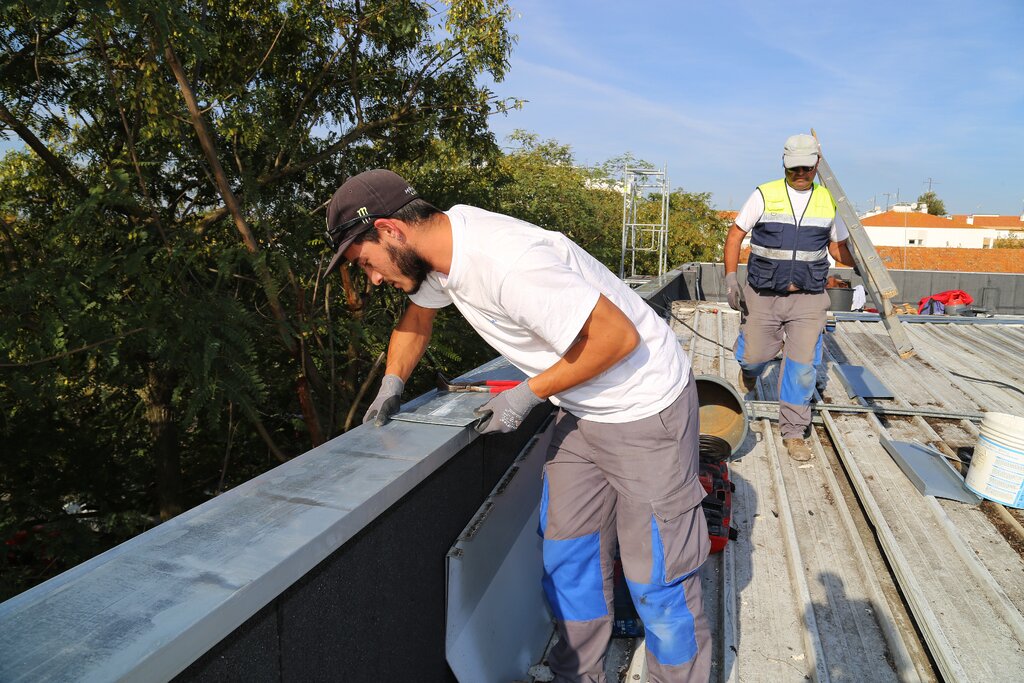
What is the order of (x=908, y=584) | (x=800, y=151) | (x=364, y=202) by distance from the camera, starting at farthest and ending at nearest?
1. (x=800, y=151)
2. (x=908, y=584)
3. (x=364, y=202)

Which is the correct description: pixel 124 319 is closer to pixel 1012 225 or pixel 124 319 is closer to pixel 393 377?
pixel 393 377

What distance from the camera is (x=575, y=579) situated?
2021 millimetres

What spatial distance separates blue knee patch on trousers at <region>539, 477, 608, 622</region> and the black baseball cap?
1113 millimetres

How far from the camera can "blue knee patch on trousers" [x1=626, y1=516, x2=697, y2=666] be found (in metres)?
1.92

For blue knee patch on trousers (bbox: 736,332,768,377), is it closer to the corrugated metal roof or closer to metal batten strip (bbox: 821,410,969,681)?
the corrugated metal roof

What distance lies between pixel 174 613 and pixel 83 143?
261 inches

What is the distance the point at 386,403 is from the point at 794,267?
116 inches

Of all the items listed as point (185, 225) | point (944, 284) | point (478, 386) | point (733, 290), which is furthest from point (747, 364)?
point (944, 284)

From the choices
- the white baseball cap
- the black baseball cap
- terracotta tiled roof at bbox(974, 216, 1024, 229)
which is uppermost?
terracotta tiled roof at bbox(974, 216, 1024, 229)

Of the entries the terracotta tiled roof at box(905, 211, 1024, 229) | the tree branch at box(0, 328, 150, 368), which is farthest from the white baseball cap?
the terracotta tiled roof at box(905, 211, 1024, 229)

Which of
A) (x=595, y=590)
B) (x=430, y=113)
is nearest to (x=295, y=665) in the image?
(x=595, y=590)

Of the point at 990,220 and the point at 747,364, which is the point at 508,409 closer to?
the point at 747,364

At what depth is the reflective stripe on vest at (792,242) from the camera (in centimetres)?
402

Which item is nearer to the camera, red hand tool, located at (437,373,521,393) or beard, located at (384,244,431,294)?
beard, located at (384,244,431,294)
